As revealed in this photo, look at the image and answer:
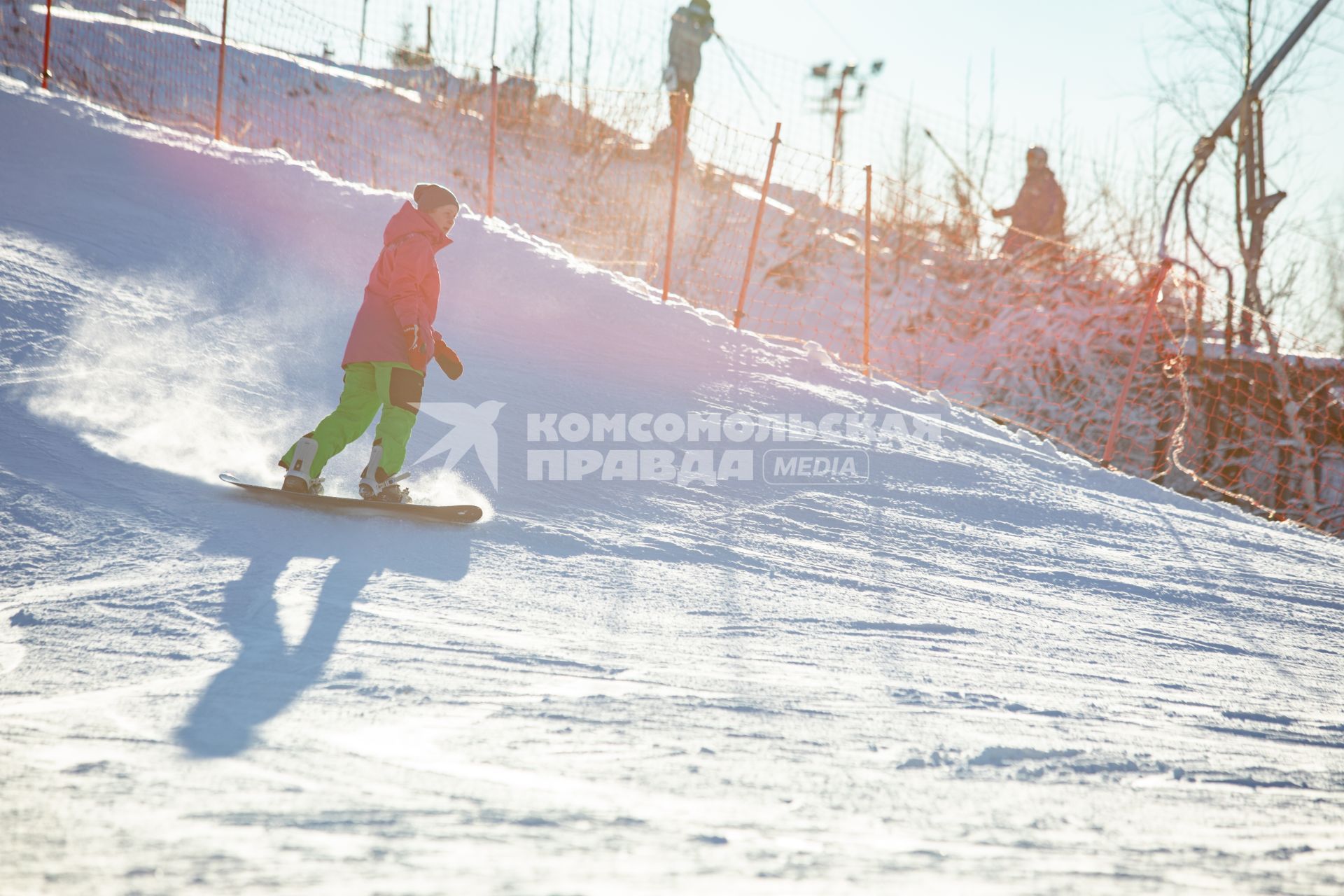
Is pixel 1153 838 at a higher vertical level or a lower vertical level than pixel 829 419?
lower

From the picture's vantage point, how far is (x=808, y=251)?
15477 mm

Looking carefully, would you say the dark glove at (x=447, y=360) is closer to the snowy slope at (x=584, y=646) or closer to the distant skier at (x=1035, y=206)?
the snowy slope at (x=584, y=646)

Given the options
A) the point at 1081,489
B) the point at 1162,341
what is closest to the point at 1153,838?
the point at 1081,489

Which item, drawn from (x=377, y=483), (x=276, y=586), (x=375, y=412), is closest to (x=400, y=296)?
(x=375, y=412)

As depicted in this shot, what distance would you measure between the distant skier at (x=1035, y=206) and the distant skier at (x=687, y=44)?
4652 millimetres

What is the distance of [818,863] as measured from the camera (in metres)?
1.97

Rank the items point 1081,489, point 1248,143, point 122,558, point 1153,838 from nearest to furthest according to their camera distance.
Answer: point 1153,838, point 122,558, point 1081,489, point 1248,143

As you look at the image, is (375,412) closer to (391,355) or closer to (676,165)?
(391,355)

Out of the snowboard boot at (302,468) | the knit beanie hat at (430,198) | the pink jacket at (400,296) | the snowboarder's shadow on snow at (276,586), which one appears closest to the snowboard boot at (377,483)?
the snowboarder's shadow on snow at (276,586)

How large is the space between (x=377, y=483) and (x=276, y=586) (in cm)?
104

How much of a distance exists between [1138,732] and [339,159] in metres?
14.3

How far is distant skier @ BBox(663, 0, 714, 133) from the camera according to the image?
43.6 ft

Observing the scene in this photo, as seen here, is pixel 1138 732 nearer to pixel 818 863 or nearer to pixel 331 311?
pixel 818 863

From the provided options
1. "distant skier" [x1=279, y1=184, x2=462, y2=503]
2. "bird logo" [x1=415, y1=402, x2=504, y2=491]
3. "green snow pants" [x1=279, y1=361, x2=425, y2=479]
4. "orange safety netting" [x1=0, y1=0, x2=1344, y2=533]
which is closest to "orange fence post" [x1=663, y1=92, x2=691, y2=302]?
"orange safety netting" [x1=0, y1=0, x2=1344, y2=533]
